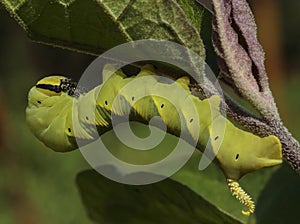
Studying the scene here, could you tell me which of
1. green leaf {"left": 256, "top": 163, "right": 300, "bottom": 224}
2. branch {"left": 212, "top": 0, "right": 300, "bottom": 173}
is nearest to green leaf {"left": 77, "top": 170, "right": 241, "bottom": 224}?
green leaf {"left": 256, "top": 163, "right": 300, "bottom": 224}

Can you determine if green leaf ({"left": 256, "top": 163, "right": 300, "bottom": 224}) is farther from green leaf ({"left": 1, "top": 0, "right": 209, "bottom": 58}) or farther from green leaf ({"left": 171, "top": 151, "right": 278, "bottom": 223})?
green leaf ({"left": 1, "top": 0, "right": 209, "bottom": 58})

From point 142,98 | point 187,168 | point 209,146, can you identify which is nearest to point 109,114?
point 142,98

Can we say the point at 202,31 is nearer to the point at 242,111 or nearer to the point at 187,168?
the point at 242,111

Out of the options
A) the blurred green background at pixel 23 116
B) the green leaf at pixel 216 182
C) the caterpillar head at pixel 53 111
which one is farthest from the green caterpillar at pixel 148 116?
the blurred green background at pixel 23 116

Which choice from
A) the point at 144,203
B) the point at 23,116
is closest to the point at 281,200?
the point at 144,203

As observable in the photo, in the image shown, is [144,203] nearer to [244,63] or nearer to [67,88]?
[67,88]
